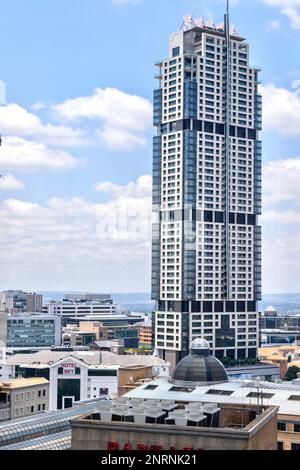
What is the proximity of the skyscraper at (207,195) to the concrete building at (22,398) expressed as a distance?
110 ft

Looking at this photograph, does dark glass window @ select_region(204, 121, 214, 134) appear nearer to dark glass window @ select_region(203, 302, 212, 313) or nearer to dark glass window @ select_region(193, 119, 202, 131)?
dark glass window @ select_region(193, 119, 202, 131)

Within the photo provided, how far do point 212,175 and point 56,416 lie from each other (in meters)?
58.1

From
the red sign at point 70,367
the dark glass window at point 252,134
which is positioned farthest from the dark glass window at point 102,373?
the dark glass window at point 252,134

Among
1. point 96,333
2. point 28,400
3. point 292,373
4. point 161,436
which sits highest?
point 161,436

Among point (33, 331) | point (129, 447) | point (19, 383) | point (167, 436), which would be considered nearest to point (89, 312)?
point (33, 331)

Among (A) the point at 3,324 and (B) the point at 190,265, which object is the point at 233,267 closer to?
(B) the point at 190,265

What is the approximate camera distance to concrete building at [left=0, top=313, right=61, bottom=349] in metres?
128

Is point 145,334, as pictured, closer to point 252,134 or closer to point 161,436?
point 252,134

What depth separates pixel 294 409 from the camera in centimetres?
3884

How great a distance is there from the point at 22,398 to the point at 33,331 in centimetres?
7207

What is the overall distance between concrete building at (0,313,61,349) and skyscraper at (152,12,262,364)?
118ft

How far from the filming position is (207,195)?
96.1 metres

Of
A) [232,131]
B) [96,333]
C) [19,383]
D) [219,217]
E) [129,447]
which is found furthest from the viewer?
[96,333]
